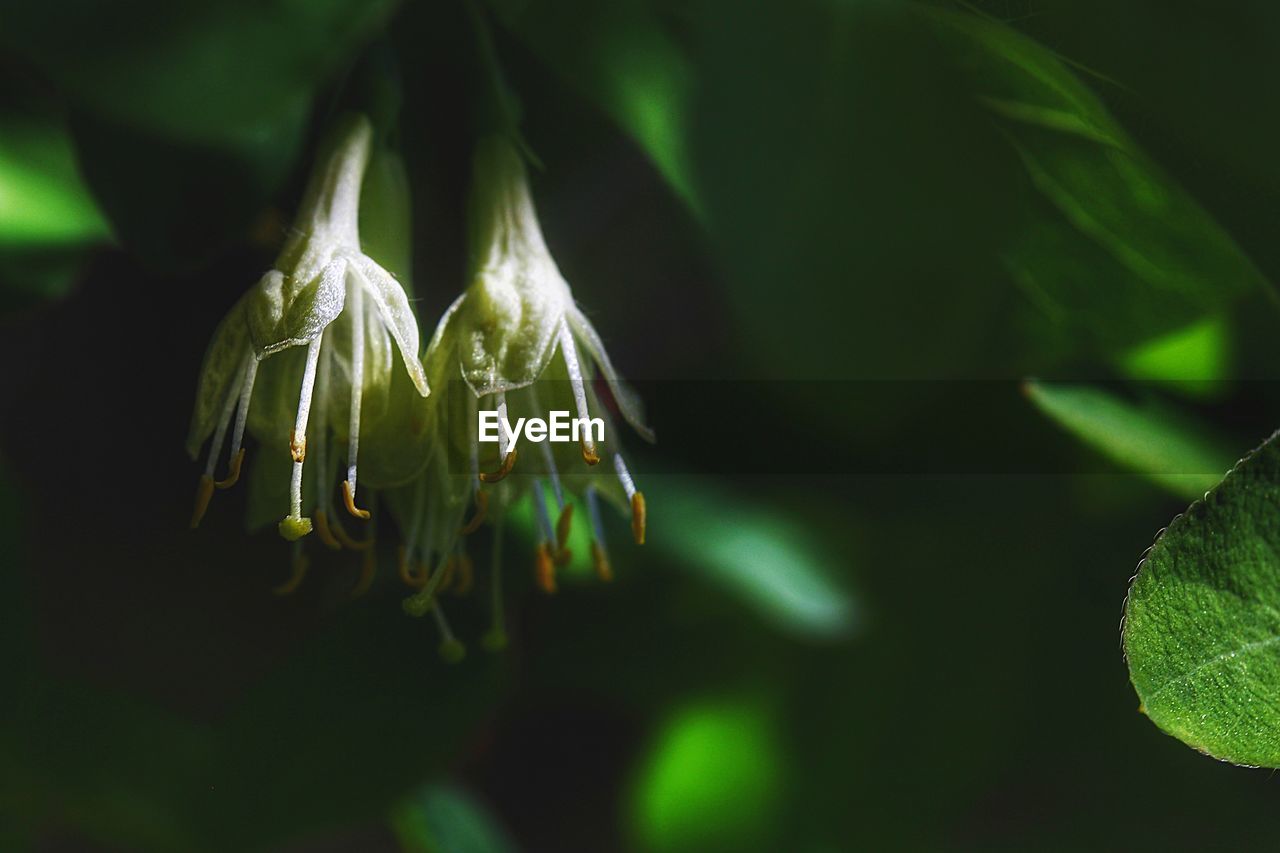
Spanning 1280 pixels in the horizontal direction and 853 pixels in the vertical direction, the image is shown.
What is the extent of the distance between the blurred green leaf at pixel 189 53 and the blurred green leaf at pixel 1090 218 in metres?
0.21

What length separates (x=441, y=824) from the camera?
30.9 inches

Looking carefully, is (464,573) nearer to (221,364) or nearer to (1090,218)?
(221,364)

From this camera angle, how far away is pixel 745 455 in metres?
0.75

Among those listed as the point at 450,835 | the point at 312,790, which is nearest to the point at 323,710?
the point at 312,790

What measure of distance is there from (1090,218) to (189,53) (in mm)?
381

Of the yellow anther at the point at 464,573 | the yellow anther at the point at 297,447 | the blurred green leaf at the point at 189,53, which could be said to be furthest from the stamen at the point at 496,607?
the blurred green leaf at the point at 189,53

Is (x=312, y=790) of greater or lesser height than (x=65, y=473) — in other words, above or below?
below

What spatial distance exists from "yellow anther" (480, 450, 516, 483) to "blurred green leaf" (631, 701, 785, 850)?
0.35m

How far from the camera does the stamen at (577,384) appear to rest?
502 mm

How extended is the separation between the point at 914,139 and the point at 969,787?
1.96 feet

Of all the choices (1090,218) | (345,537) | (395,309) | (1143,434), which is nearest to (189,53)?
(395,309)

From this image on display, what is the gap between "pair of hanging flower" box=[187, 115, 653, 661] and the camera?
1.56 feet

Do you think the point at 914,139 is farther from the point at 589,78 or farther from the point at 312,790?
the point at 312,790

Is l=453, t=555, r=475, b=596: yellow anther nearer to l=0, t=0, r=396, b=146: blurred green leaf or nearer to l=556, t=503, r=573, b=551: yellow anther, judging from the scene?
l=556, t=503, r=573, b=551: yellow anther
